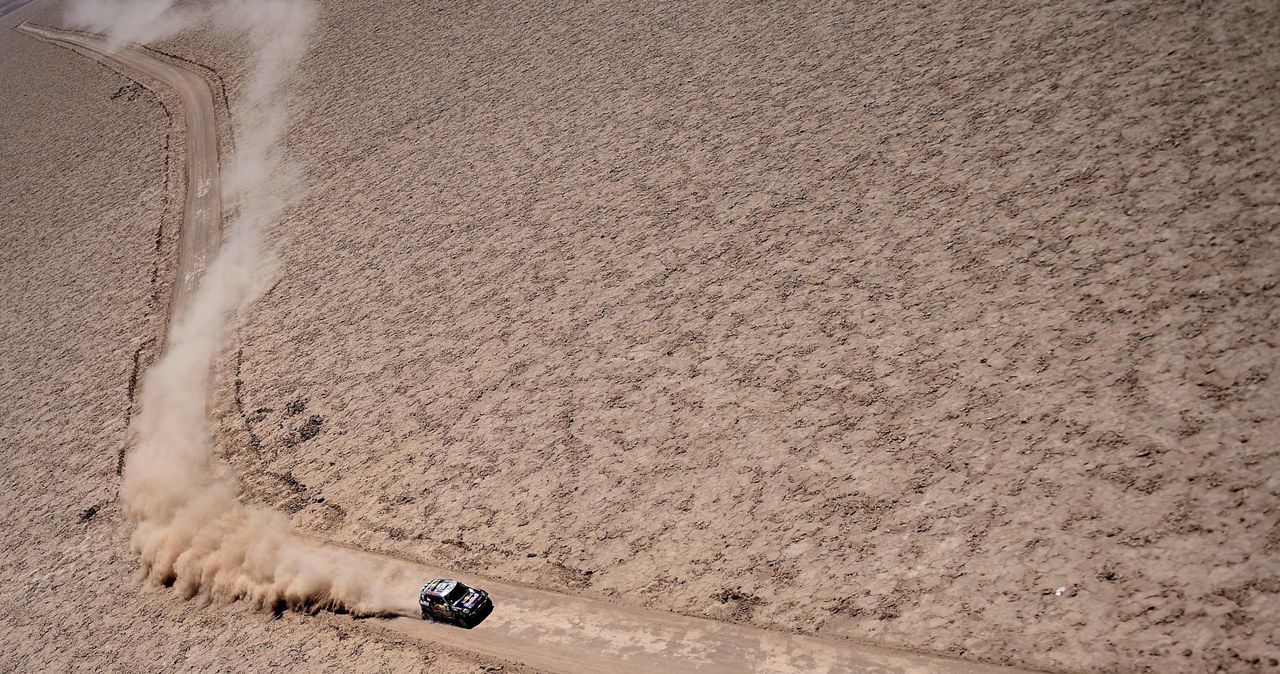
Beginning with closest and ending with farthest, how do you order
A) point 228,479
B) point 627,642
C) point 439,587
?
1. point 627,642
2. point 439,587
3. point 228,479

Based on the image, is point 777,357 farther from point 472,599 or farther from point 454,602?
point 454,602

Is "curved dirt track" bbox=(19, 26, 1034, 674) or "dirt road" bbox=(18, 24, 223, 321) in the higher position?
"dirt road" bbox=(18, 24, 223, 321)

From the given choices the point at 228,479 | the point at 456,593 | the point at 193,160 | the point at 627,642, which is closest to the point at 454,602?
the point at 456,593

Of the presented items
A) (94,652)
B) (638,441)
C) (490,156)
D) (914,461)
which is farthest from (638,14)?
(94,652)

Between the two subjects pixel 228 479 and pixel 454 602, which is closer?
pixel 454 602

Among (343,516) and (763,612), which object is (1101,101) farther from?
(343,516)

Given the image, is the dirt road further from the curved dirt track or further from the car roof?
the curved dirt track

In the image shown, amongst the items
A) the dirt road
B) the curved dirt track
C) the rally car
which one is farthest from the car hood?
the dirt road
